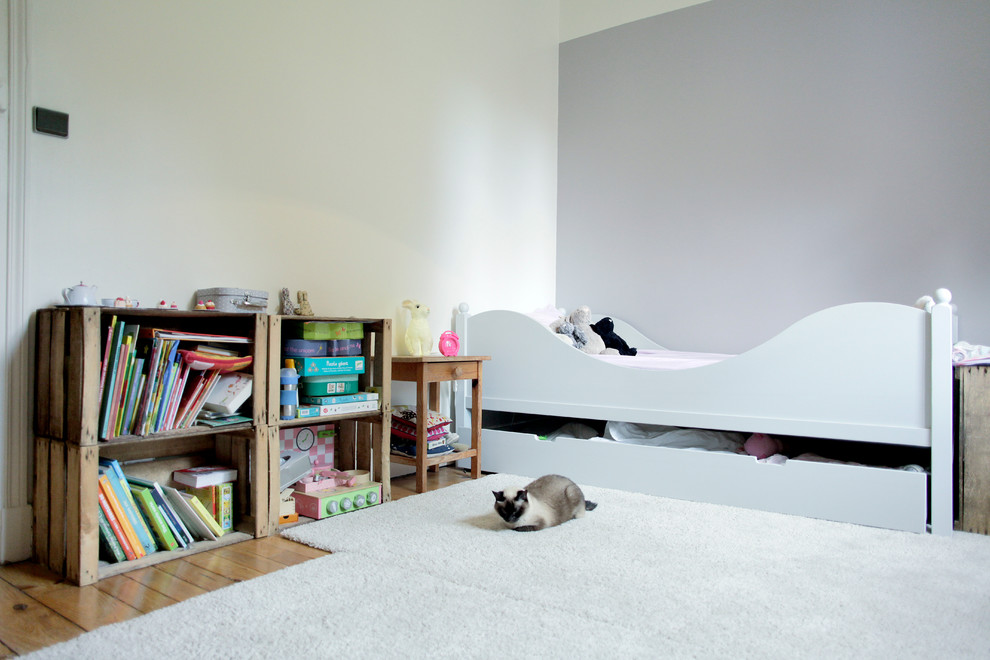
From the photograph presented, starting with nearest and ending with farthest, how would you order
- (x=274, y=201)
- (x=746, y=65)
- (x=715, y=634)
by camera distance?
(x=715, y=634) → (x=274, y=201) → (x=746, y=65)

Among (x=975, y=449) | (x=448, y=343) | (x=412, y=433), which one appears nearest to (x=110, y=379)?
(x=412, y=433)

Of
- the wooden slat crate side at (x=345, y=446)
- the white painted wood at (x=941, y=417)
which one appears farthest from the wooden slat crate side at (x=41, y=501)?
the white painted wood at (x=941, y=417)

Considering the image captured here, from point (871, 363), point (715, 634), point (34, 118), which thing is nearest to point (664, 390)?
point (871, 363)

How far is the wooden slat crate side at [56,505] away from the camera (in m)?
1.64

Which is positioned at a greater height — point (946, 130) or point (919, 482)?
point (946, 130)

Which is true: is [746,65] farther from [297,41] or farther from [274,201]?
[274,201]

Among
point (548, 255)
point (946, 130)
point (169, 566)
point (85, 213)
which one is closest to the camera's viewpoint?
point (169, 566)

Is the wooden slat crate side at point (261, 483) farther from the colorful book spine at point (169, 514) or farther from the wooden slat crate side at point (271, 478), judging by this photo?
the colorful book spine at point (169, 514)

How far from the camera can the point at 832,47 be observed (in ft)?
10.6

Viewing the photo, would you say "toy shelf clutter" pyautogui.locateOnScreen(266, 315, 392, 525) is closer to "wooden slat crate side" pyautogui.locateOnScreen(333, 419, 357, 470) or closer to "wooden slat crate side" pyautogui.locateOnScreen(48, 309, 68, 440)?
"wooden slat crate side" pyautogui.locateOnScreen(333, 419, 357, 470)

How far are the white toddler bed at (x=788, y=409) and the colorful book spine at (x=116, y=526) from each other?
5.16ft

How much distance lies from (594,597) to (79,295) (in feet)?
5.01

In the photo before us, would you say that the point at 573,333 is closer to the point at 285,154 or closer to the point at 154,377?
the point at 285,154

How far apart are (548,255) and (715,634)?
2893mm
